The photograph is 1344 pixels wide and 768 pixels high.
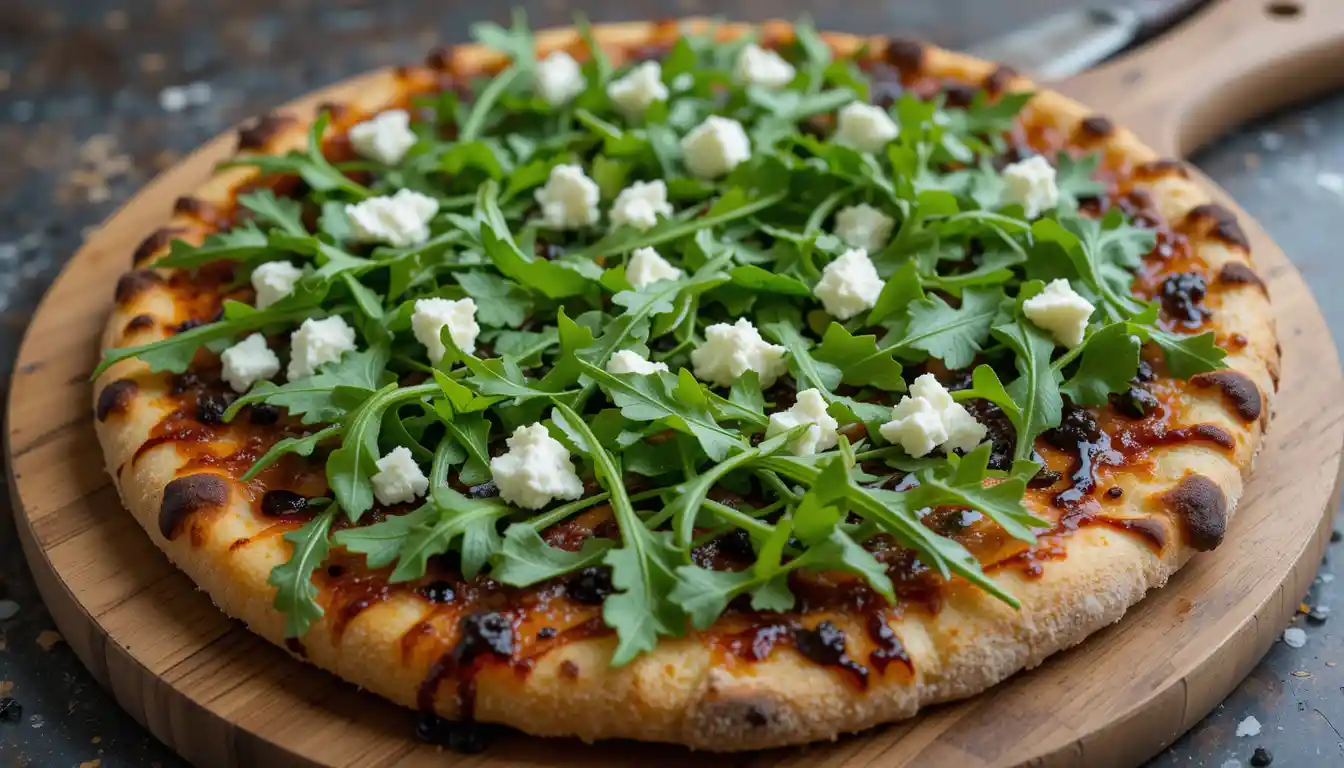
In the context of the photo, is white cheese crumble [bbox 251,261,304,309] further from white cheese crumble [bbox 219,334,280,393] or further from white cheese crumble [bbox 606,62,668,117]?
white cheese crumble [bbox 606,62,668,117]

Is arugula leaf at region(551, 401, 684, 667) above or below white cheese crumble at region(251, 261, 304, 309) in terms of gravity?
below

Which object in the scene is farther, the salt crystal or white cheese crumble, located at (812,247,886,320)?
the salt crystal

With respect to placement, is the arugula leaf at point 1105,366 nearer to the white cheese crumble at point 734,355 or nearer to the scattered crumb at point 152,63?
the white cheese crumble at point 734,355

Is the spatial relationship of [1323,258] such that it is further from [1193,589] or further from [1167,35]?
[1193,589]

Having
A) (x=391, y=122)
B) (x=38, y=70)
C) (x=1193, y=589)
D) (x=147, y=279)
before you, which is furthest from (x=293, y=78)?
(x=1193, y=589)

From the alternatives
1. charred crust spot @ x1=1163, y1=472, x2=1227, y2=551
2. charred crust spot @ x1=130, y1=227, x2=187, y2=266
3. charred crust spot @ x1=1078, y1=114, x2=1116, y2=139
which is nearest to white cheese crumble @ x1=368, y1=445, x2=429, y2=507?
charred crust spot @ x1=130, y1=227, x2=187, y2=266

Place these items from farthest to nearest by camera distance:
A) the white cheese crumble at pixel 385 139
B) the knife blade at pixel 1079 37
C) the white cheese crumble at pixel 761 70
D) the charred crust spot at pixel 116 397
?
1. the knife blade at pixel 1079 37
2. the white cheese crumble at pixel 761 70
3. the white cheese crumble at pixel 385 139
4. the charred crust spot at pixel 116 397

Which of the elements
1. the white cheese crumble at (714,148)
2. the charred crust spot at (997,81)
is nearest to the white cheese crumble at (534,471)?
the white cheese crumble at (714,148)
